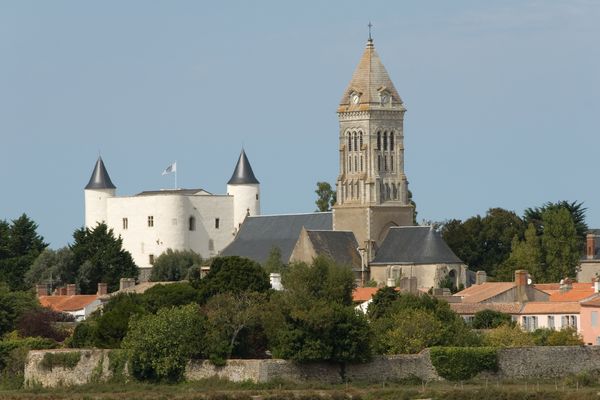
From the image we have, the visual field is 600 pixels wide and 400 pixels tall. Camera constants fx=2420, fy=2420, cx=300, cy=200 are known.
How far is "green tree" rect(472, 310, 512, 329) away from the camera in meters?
85.0

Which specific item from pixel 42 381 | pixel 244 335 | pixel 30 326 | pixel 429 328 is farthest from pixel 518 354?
pixel 30 326

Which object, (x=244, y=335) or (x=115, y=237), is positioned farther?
(x=115, y=237)

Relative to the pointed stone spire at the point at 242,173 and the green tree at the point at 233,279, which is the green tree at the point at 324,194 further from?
the green tree at the point at 233,279

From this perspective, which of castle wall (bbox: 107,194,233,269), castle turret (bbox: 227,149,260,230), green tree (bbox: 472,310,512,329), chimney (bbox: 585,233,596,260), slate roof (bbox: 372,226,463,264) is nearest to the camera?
green tree (bbox: 472,310,512,329)

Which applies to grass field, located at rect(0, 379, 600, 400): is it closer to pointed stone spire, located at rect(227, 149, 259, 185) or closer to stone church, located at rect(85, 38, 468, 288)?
stone church, located at rect(85, 38, 468, 288)

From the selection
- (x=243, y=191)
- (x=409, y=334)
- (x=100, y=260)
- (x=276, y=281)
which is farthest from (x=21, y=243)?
(x=409, y=334)

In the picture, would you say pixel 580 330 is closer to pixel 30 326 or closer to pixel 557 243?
pixel 30 326

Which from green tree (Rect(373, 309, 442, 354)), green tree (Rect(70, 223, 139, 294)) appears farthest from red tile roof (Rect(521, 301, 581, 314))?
green tree (Rect(70, 223, 139, 294))

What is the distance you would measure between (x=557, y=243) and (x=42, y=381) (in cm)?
5575

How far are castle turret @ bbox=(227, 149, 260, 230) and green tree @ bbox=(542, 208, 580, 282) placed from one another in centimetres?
2692

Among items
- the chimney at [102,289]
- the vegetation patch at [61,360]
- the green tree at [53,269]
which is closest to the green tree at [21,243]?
the green tree at [53,269]

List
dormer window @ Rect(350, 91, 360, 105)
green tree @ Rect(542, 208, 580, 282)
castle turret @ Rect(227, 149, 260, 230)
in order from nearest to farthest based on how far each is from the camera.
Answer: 1. green tree @ Rect(542, 208, 580, 282)
2. dormer window @ Rect(350, 91, 360, 105)
3. castle turret @ Rect(227, 149, 260, 230)

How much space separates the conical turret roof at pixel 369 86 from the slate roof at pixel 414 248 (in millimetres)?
8835

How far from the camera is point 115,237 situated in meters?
146
